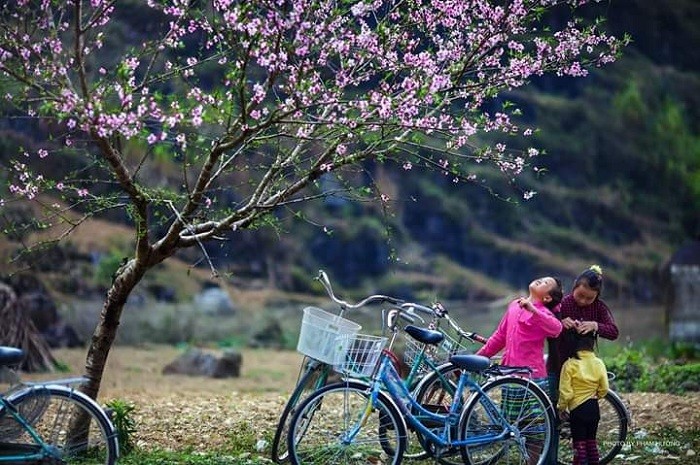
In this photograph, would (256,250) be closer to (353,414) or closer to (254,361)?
(254,361)

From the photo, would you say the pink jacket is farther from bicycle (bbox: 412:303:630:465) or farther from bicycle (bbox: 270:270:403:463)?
bicycle (bbox: 270:270:403:463)

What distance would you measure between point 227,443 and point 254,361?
797cm

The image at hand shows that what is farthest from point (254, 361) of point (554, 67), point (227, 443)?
point (554, 67)

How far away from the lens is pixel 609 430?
5355 mm

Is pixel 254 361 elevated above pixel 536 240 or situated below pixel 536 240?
below

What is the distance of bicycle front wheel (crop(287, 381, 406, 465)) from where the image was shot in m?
4.56

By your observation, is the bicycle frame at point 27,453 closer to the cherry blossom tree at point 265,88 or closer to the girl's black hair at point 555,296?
the cherry blossom tree at point 265,88

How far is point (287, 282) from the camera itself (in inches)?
897

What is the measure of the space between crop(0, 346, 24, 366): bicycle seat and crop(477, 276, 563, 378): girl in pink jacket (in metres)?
2.41

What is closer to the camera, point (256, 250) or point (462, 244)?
point (256, 250)

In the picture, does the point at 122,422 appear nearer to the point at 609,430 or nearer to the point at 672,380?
the point at 609,430

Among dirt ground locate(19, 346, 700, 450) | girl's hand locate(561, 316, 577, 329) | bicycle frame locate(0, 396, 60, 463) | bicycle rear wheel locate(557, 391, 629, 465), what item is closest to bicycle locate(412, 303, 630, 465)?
bicycle rear wheel locate(557, 391, 629, 465)

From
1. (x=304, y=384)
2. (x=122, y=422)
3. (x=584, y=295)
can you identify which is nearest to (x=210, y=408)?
(x=122, y=422)

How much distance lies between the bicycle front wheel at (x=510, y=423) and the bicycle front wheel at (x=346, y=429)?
14.9 inches
